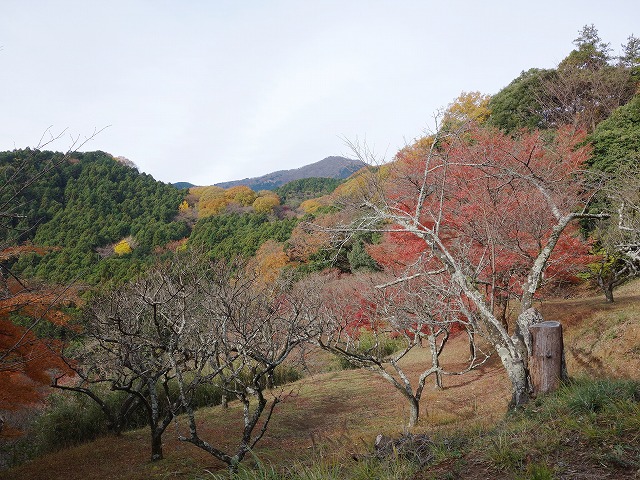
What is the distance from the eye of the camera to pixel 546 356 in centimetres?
507

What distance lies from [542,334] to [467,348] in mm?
11519

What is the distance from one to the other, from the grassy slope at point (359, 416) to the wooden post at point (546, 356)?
22.7 inches

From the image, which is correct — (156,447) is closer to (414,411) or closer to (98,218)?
(414,411)

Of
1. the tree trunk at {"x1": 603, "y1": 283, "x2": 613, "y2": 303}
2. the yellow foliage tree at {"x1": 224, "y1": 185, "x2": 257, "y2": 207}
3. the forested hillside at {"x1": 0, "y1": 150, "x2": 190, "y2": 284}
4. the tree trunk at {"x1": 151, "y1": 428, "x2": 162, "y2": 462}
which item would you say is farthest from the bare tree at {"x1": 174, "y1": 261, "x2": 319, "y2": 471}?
the yellow foliage tree at {"x1": 224, "y1": 185, "x2": 257, "y2": 207}

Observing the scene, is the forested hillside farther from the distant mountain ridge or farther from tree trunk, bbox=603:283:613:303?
the distant mountain ridge

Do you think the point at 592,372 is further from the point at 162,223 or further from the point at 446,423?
the point at 162,223

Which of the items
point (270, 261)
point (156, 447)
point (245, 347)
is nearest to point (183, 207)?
point (270, 261)

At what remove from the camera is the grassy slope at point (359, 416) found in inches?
307

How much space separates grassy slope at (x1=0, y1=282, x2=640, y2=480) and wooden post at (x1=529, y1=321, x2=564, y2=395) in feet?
1.89

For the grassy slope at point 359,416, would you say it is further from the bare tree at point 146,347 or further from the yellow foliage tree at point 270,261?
the yellow foliage tree at point 270,261

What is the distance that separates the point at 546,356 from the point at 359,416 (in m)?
6.72

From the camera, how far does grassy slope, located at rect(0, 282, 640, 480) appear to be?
7.79m

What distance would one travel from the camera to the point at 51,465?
865cm

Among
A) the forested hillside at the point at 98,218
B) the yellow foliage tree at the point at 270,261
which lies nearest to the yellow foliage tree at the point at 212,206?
the forested hillside at the point at 98,218
